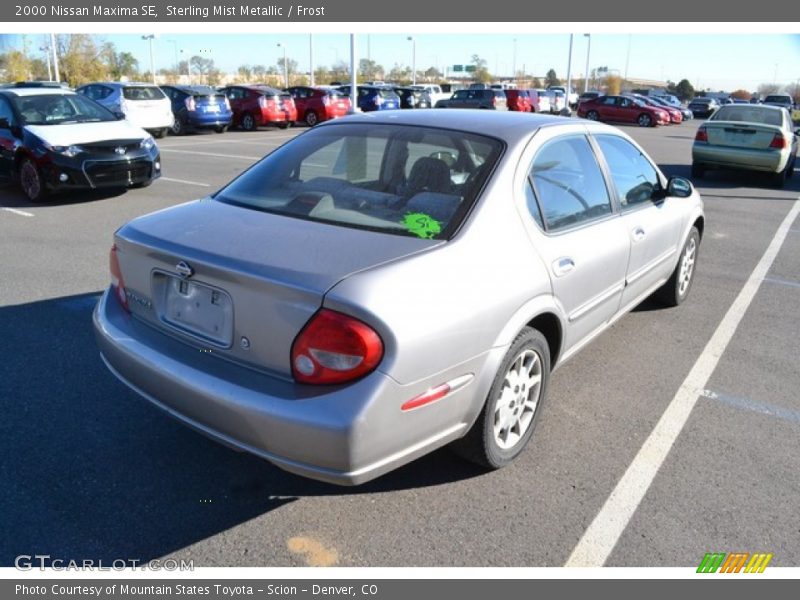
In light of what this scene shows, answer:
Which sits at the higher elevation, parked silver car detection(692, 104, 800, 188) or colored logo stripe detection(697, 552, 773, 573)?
parked silver car detection(692, 104, 800, 188)

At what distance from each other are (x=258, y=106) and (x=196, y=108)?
277 cm

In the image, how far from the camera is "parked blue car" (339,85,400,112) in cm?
2931

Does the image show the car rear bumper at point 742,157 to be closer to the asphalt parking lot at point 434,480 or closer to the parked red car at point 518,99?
the asphalt parking lot at point 434,480

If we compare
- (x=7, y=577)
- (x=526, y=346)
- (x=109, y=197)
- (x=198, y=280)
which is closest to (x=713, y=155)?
(x=109, y=197)

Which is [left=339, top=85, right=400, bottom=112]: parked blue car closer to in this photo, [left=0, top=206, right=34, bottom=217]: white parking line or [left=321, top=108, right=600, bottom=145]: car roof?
[left=0, top=206, right=34, bottom=217]: white parking line

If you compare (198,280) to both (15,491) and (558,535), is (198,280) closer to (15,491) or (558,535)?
(15,491)

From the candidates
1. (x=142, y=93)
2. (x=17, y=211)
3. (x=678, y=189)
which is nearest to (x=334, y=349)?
(x=678, y=189)

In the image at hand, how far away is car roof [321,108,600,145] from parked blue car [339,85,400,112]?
1020 inches

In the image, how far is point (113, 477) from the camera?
309cm

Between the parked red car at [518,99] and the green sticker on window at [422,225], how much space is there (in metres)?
32.3

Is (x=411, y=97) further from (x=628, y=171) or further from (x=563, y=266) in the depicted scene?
(x=563, y=266)

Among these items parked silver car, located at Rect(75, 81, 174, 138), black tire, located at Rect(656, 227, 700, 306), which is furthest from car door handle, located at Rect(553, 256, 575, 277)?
parked silver car, located at Rect(75, 81, 174, 138)

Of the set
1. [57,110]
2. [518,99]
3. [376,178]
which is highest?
[376,178]

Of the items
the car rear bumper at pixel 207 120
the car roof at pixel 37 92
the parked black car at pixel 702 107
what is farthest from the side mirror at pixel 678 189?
the parked black car at pixel 702 107
